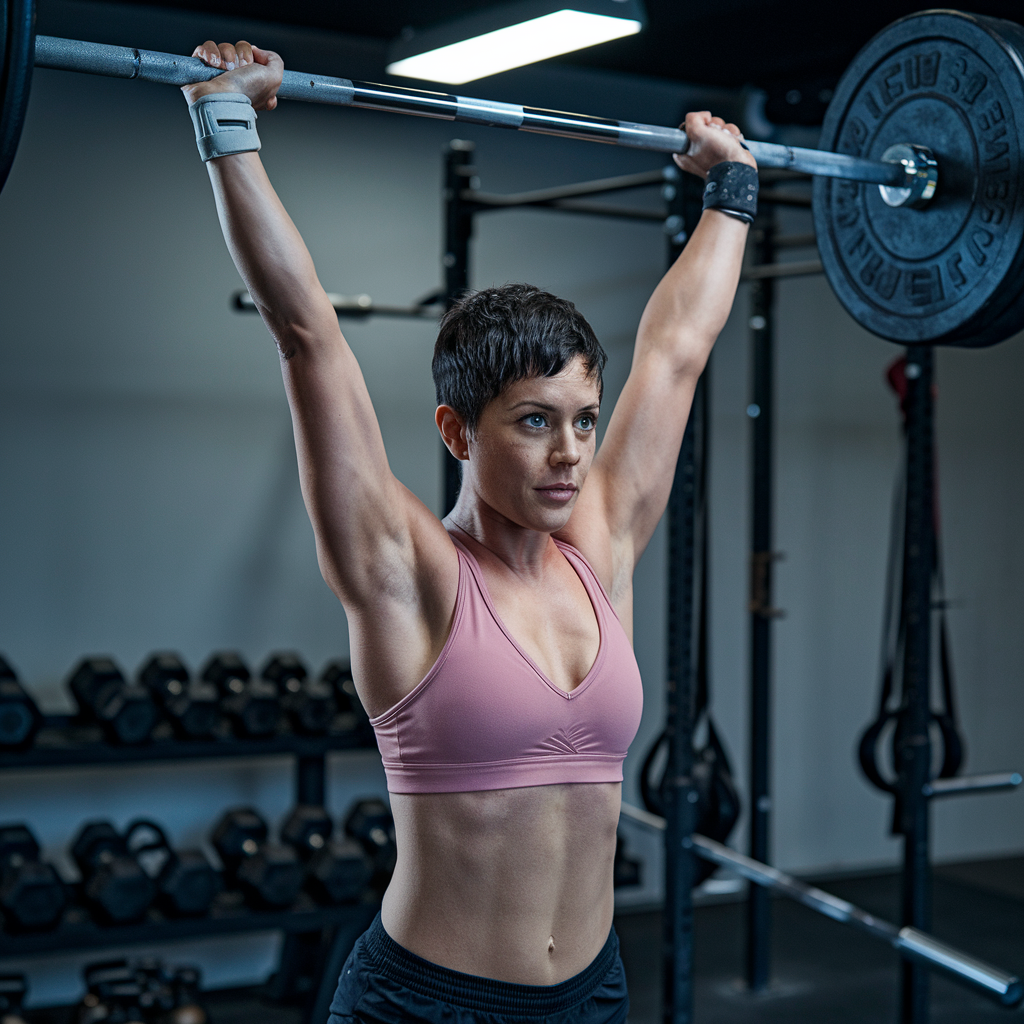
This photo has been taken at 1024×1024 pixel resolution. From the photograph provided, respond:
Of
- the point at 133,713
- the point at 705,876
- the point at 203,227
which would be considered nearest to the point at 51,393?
the point at 203,227

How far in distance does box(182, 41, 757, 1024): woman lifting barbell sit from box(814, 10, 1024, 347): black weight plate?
2.55 feet

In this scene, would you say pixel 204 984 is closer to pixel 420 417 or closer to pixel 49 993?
pixel 49 993

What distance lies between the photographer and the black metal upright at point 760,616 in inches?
150

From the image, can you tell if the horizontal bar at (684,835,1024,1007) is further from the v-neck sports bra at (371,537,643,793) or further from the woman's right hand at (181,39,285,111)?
the woman's right hand at (181,39,285,111)

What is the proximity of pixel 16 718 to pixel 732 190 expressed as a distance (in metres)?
2.29

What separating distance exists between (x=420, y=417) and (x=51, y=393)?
121 cm

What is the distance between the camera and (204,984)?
12.5 ft

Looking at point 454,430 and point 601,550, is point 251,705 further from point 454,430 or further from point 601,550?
point 454,430

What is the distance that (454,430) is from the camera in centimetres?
142

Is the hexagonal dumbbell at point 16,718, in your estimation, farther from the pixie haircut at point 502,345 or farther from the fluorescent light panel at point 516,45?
the pixie haircut at point 502,345

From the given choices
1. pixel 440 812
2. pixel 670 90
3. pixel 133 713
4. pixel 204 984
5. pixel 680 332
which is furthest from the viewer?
pixel 670 90

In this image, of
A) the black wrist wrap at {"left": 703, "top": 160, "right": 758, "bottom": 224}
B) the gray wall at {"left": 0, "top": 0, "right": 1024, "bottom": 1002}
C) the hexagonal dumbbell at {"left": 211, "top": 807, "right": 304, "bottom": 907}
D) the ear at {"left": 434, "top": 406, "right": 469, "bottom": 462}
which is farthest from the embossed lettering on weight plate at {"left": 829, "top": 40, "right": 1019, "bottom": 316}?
the gray wall at {"left": 0, "top": 0, "right": 1024, "bottom": 1002}

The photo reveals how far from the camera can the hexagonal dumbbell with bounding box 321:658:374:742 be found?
11.7 ft

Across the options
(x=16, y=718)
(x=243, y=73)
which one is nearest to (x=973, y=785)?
(x=243, y=73)
